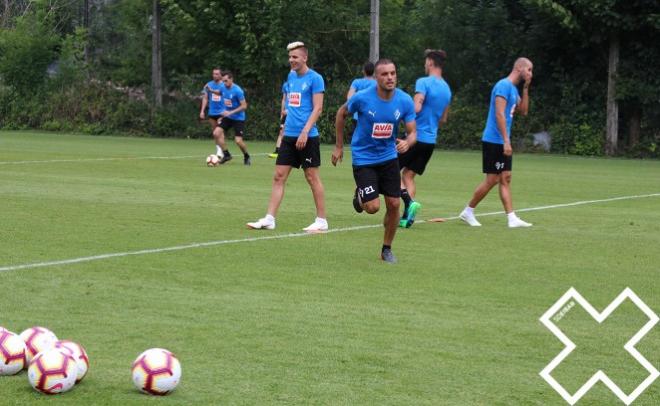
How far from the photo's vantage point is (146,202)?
1595cm

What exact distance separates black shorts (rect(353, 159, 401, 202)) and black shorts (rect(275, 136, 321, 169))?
7.09ft

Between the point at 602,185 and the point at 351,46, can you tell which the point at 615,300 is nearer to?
the point at 602,185

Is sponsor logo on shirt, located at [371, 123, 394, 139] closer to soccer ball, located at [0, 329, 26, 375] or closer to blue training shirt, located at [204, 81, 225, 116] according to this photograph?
soccer ball, located at [0, 329, 26, 375]

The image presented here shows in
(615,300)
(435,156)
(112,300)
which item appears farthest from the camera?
(435,156)

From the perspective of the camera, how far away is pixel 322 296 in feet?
28.7

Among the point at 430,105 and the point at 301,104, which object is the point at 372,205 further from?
the point at 430,105


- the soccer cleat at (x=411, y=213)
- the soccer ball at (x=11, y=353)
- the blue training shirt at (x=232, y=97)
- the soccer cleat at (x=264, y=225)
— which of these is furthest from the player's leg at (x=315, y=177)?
the blue training shirt at (x=232, y=97)

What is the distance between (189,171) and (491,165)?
9.83 meters

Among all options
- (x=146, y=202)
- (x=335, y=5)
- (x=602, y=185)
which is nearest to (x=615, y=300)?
(x=146, y=202)

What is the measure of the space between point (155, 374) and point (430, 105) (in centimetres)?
885

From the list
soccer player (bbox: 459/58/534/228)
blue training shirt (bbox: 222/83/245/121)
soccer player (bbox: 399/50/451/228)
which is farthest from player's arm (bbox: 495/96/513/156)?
blue training shirt (bbox: 222/83/245/121)

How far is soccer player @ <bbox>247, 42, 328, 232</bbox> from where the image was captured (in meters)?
12.9

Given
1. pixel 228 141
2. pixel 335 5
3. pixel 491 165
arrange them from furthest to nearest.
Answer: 1. pixel 335 5
2. pixel 228 141
3. pixel 491 165

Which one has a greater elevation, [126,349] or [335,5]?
[335,5]
